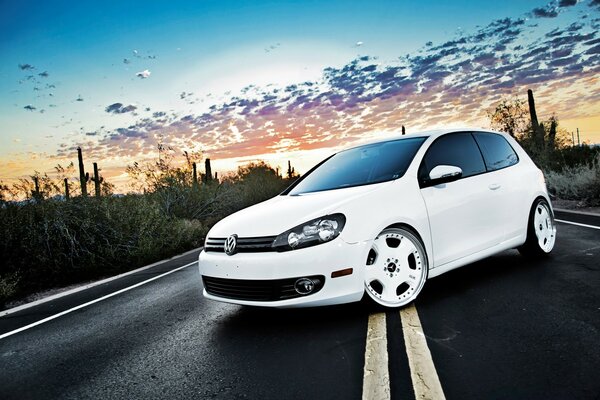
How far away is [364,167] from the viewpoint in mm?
Result: 5133

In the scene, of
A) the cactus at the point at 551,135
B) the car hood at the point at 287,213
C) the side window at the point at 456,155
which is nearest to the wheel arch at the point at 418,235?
the car hood at the point at 287,213

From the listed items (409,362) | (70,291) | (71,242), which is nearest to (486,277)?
(409,362)

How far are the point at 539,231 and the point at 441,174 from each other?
7.54ft

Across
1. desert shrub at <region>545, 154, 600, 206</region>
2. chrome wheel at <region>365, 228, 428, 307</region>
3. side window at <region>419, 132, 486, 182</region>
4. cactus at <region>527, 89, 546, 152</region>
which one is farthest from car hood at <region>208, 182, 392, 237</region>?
cactus at <region>527, 89, 546, 152</region>

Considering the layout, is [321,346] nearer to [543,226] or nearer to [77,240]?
[543,226]

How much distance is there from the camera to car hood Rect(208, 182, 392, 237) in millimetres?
3959

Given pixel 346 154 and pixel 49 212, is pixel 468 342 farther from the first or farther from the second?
pixel 49 212

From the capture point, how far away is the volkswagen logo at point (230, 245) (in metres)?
4.09

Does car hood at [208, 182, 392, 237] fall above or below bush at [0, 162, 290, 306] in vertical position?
above

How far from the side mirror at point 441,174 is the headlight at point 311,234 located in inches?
46.7

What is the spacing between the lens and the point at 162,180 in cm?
1797

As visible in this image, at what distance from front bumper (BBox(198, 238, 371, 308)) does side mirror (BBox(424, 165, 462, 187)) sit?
3.67 feet

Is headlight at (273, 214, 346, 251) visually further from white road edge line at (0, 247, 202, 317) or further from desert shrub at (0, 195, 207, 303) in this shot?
desert shrub at (0, 195, 207, 303)

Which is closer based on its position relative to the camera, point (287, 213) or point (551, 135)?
point (287, 213)
